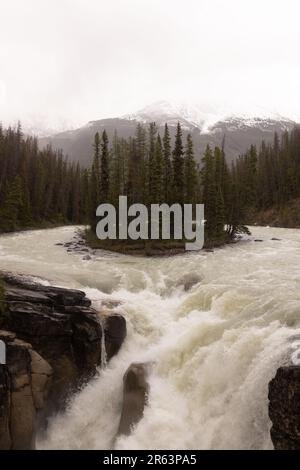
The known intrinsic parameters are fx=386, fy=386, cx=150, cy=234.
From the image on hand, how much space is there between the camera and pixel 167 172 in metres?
51.8

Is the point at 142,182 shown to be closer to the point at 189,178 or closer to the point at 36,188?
the point at 189,178

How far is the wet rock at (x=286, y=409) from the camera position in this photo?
33.9 ft

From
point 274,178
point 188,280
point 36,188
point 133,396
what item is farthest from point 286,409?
point 274,178

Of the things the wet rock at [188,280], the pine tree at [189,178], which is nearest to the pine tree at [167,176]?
the pine tree at [189,178]

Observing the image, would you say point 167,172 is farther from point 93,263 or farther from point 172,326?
point 172,326

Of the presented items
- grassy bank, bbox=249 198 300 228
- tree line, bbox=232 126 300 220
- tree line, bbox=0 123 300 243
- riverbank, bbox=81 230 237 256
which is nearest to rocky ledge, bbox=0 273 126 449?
riverbank, bbox=81 230 237 256

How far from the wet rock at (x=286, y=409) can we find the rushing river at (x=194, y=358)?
2.52 ft

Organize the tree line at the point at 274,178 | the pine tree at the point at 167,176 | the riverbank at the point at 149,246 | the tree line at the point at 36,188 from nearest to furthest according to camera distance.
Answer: the riverbank at the point at 149,246 < the pine tree at the point at 167,176 < the tree line at the point at 36,188 < the tree line at the point at 274,178

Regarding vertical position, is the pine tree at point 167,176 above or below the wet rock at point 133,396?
above

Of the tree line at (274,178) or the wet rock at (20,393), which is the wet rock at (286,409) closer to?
the wet rock at (20,393)

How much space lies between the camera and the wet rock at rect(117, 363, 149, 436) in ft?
43.6

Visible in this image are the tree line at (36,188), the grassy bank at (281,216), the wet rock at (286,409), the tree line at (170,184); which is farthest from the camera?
the grassy bank at (281,216)
